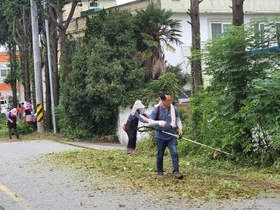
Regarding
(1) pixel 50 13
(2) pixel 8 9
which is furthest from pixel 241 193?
(2) pixel 8 9

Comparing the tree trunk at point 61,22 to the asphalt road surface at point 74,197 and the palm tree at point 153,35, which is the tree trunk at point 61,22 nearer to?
the palm tree at point 153,35

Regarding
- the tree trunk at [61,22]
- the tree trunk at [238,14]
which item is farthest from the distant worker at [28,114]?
the tree trunk at [238,14]

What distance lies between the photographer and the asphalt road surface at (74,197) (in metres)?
8.92

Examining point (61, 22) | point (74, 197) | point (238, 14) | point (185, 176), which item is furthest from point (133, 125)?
point (61, 22)

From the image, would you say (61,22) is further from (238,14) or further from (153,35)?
(238,14)

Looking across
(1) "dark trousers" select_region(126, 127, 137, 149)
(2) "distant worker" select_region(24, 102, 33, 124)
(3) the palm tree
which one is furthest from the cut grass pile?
(2) "distant worker" select_region(24, 102, 33, 124)

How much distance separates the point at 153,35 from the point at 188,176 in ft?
55.4

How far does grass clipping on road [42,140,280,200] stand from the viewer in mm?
9898

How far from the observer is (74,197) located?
33.0 ft

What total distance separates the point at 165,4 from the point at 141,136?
13.5 meters

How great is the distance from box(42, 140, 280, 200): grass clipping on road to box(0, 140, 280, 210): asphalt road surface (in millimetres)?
399

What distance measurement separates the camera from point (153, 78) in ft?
91.1

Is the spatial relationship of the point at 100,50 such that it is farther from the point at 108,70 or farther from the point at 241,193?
the point at 241,193

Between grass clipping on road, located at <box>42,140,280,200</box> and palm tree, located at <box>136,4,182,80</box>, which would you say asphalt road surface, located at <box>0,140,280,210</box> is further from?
palm tree, located at <box>136,4,182,80</box>
